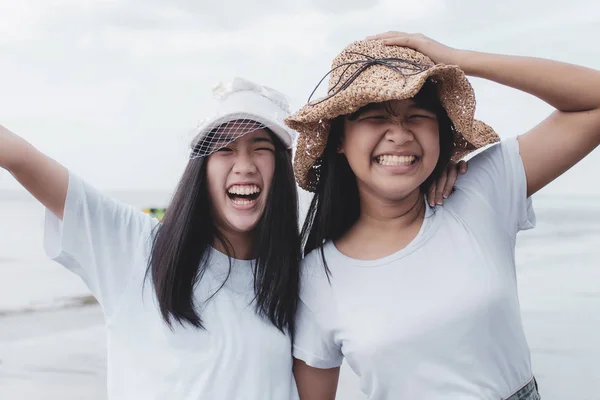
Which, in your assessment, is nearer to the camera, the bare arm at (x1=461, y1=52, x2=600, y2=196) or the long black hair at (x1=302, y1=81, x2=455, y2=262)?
the bare arm at (x1=461, y1=52, x2=600, y2=196)

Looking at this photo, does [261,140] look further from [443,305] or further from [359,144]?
[443,305]

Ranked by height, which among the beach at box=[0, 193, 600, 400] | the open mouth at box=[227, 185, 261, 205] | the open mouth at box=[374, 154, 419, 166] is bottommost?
the beach at box=[0, 193, 600, 400]

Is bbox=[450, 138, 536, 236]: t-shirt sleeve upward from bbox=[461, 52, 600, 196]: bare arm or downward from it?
downward

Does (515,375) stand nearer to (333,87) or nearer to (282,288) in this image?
(282,288)

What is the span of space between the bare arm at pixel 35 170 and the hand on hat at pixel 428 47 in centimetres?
118

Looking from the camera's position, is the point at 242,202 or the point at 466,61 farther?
the point at 242,202

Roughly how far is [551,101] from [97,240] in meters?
1.59

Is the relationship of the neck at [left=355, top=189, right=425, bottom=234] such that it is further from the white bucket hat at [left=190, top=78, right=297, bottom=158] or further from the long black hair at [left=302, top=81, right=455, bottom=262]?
the white bucket hat at [left=190, top=78, right=297, bottom=158]

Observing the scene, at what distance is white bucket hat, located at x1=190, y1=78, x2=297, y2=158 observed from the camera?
243 centimetres

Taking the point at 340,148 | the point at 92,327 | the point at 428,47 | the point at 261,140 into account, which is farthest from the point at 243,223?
the point at 92,327

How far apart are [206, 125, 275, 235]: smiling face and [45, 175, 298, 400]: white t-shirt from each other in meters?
0.24

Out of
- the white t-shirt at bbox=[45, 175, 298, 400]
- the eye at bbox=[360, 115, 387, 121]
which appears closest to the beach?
the white t-shirt at bbox=[45, 175, 298, 400]

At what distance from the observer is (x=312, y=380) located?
8.06 ft

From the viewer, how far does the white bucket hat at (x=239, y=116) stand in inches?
95.7
